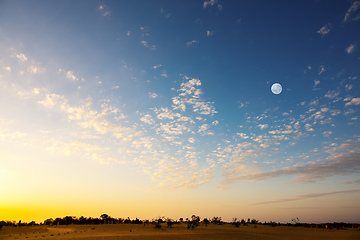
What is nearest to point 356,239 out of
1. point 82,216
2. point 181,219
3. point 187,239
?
point 187,239

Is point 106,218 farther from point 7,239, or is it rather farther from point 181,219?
point 7,239

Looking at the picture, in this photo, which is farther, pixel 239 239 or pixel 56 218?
pixel 56 218

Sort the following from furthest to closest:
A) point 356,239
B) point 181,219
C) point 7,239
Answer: point 181,219
point 7,239
point 356,239

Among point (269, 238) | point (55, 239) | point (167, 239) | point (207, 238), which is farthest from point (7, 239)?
point (269, 238)

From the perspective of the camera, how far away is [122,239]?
2662cm

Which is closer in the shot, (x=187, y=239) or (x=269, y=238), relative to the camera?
(x=187, y=239)

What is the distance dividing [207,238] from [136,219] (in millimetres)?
32282

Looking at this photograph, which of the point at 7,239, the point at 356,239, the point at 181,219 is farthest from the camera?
the point at 181,219

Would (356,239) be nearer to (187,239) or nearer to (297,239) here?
(297,239)

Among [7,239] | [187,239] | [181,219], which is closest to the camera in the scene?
[187,239]

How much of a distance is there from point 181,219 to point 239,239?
29.9m

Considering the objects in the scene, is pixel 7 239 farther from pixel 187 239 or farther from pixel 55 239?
pixel 187 239

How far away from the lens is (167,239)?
1033 inches

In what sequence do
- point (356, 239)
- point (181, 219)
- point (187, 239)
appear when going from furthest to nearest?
point (181, 219) < point (356, 239) < point (187, 239)
